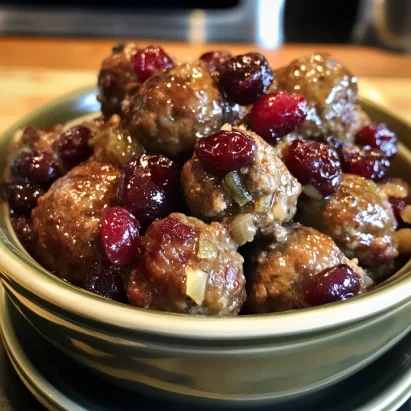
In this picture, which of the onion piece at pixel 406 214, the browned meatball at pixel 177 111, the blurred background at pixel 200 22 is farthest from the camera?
the blurred background at pixel 200 22

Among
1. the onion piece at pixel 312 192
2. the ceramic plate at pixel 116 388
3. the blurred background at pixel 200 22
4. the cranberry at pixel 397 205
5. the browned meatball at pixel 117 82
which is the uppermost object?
the browned meatball at pixel 117 82

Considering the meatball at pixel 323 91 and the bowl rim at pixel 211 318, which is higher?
the meatball at pixel 323 91

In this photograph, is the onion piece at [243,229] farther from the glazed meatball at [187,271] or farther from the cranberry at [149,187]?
the cranberry at [149,187]

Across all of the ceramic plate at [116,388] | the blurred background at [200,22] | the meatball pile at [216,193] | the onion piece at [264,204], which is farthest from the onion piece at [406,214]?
the blurred background at [200,22]

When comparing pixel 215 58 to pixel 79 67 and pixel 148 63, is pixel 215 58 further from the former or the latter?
pixel 79 67

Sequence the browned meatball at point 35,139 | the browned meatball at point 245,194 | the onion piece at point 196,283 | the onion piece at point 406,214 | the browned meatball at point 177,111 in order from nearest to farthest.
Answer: the onion piece at point 196,283 → the browned meatball at point 245,194 → the browned meatball at point 177,111 → the onion piece at point 406,214 → the browned meatball at point 35,139

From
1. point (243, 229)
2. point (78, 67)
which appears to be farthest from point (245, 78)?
point (78, 67)

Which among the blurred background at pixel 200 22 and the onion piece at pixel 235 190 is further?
the blurred background at pixel 200 22
